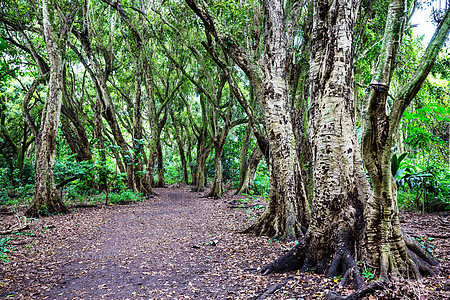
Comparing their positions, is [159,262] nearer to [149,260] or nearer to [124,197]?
[149,260]

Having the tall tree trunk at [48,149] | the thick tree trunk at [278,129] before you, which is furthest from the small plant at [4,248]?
the thick tree trunk at [278,129]

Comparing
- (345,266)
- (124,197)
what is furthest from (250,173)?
(345,266)

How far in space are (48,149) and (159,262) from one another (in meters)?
6.23

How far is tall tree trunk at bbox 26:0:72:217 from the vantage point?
8672mm

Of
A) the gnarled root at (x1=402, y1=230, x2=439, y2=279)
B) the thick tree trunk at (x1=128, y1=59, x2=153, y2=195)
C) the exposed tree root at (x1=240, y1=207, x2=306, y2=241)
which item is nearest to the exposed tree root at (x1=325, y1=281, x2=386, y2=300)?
the gnarled root at (x1=402, y1=230, x2=439, y2=279)

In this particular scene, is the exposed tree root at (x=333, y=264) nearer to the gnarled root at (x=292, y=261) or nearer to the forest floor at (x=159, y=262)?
the gnarled root at (x=292, y=261)

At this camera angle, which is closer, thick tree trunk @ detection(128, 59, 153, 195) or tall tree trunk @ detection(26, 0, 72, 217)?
tall tree trunk @ detection(26, 0, 72, 217)

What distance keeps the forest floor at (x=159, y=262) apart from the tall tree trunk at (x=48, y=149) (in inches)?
26.2

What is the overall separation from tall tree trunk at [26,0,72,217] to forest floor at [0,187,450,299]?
2.18 feet

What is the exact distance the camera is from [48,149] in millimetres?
9000

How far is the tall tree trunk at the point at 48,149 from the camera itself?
8672 millimetres

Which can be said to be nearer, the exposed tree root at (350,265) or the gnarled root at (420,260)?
the exposed tree root at (350,265)

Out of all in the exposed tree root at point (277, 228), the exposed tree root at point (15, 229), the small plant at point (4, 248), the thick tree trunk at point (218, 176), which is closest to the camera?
the small plant at point (4, 248)

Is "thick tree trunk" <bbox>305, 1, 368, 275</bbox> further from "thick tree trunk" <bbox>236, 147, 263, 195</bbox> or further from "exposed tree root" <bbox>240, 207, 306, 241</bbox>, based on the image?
"thick tree trunk" <bbox>236, 147, 263, 195</bbox>
